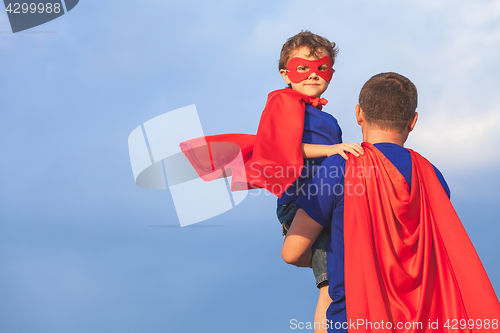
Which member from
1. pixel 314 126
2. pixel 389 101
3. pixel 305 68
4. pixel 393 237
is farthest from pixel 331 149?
pixel 305 68

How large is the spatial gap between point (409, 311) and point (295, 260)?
0.80 metres

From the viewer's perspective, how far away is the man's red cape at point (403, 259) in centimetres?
255

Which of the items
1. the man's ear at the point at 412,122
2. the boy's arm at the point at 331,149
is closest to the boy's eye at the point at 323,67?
the boy's arm at the point at 331,149

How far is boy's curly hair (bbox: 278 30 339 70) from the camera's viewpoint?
395 cm

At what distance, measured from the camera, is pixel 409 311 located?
8.42 feet

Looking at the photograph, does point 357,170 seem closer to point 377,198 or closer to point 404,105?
point 377,198

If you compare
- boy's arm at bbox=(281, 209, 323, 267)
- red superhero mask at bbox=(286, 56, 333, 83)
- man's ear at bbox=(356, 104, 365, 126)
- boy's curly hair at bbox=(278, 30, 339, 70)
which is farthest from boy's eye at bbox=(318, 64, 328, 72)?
boy's arm at bbox=(281, 209, 323, 267)

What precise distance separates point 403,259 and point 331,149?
2.92 ft

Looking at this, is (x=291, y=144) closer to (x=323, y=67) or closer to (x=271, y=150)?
(x=271, y=150)

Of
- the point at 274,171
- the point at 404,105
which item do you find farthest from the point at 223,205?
the point at 404,105

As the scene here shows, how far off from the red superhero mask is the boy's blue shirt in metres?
0.30
